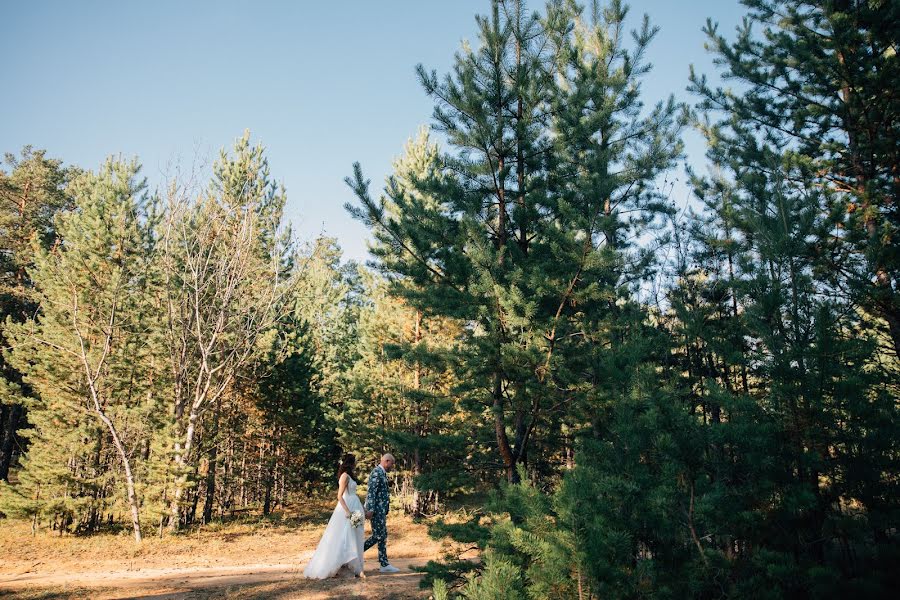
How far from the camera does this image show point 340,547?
758cm

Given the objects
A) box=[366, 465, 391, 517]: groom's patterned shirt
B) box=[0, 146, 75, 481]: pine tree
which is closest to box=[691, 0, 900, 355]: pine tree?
box=[366, 465, 391, 517]: groom's patterned shirt

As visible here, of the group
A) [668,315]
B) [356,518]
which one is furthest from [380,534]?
[668,315]

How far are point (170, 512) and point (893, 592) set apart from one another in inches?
603

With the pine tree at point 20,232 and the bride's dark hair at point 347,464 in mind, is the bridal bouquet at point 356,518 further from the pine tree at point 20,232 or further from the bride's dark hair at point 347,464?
the pine tree at point 20,232

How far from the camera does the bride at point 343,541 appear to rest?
7531mm

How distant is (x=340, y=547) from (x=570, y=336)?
16.1ft

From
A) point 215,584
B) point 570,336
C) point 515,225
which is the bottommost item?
point 215,584

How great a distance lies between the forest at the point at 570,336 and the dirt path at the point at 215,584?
1601mm

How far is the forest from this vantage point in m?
3.14

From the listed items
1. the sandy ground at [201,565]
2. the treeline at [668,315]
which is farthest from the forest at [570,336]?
the sandy ground at [201,565]

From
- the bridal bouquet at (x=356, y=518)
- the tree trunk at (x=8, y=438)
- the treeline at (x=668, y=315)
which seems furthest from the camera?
the tree trunk at (x=8, y=438)

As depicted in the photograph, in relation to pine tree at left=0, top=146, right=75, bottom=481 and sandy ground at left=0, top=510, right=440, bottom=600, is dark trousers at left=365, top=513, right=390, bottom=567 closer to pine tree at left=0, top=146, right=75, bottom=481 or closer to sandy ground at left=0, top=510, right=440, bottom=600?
sandy ground at left=0, top=510, right=440, bottom=600

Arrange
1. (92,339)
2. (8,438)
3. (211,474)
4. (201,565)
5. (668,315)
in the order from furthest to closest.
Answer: (8,438)
(211,474)
(92,339)
(201,565)
(668,315)

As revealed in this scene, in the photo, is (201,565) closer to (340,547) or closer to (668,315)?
(340,547)
